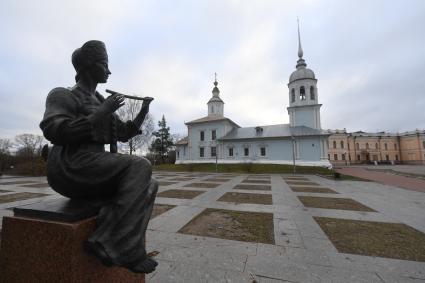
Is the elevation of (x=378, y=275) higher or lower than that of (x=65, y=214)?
lower

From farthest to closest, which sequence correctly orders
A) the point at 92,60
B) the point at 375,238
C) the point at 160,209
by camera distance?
the point at 160,209 → the point at 375,238 → the point at 92,60

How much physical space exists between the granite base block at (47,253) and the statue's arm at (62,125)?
72 cm

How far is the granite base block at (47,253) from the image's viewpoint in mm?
1706

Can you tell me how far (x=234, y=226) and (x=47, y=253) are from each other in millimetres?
4015

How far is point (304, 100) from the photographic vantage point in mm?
34156

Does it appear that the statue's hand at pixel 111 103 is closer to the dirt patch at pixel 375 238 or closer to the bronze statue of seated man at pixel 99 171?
the bronze statue of seated man at pixel 99 171

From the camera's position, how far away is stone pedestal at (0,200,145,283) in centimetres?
171

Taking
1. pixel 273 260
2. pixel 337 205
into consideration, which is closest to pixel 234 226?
pixel 273 260

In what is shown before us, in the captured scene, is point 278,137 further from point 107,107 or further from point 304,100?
point 107,107

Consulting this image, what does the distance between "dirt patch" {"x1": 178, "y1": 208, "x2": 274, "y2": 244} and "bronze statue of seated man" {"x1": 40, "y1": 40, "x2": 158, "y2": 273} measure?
9.76 feet

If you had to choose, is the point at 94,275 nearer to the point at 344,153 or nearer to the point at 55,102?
the point at 55,102

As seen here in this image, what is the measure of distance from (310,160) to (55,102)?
3290 cm

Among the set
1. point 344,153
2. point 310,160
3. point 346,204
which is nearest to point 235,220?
point 346,204

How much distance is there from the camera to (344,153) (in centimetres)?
6356
